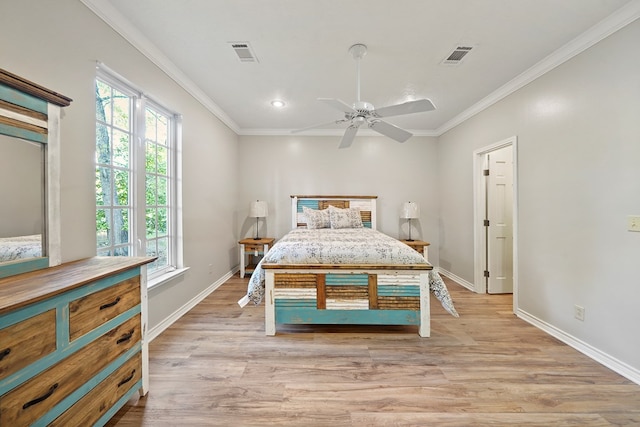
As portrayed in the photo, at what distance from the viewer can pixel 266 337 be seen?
244 cm

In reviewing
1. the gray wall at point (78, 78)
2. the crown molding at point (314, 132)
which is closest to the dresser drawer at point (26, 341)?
the gray wall at point (78, 78)

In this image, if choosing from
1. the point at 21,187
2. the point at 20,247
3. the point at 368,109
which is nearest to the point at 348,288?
the point at 368,109

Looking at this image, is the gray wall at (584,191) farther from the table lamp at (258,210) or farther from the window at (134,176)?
the window at (134,176)

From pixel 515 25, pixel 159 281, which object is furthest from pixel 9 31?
pixel 515 25

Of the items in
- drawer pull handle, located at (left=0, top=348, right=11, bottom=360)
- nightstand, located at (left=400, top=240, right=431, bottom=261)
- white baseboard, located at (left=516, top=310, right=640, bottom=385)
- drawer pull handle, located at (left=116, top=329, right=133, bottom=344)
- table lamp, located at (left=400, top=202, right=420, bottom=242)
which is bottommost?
white baseboard, located at (left=516, top=310, right=640, bottom=385)

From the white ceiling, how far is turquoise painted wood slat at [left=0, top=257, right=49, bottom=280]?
5.61 ft

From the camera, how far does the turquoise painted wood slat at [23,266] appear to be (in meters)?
1.21

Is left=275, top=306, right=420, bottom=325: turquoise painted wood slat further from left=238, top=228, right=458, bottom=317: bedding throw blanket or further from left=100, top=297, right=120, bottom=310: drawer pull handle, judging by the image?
left=100, top=297, right=120, bottom=310: drawer pull handle

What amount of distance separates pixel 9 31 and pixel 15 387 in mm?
1690

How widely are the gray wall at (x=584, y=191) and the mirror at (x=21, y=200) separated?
12.6 feet

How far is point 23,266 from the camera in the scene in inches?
51.2

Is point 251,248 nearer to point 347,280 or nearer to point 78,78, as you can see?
point 347,280

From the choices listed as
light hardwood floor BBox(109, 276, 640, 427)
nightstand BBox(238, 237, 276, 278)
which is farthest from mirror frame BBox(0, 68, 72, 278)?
nightstand BBox(238, 237, 276, 278)

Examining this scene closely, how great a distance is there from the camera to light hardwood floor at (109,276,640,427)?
1.53m
